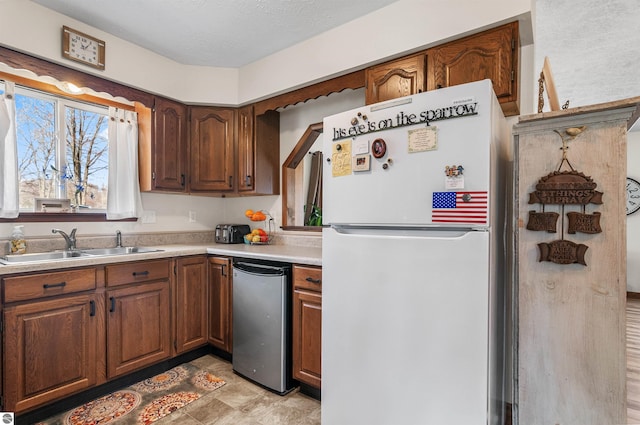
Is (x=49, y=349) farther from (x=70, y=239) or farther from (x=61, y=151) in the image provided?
(x=61, y=151)

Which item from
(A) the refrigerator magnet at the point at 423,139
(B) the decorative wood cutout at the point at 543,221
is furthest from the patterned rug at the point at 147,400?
(B) the decorative wood cutout at the point at 543,221

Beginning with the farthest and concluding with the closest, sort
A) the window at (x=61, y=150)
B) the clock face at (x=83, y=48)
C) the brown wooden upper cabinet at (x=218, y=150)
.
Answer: the brown wooden upper cabinet at (x=218, y=150), the window at (x=61, y=150), the clock face at (x=83, y=48)

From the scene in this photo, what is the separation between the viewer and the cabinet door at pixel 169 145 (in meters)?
2.73

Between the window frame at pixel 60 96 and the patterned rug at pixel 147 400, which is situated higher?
the window frame at pixel 60 96

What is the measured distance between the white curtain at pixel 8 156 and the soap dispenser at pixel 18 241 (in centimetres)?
10

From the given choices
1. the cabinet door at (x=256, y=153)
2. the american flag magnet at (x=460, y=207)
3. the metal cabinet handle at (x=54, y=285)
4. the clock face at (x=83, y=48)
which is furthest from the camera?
the cabinet door at (x=256, y=153)

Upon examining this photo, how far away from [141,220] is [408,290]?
249 centimetres

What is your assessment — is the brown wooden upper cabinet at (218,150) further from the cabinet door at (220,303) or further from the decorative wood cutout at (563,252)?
the decorative wood cutout at (563,252)

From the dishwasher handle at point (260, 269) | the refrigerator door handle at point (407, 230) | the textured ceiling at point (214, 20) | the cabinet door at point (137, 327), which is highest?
the textured ceiling at point (214, 20)

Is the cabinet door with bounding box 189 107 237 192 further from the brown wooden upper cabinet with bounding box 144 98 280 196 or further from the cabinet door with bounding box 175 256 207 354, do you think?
the cabinet door with bounding box 175 256 207 354

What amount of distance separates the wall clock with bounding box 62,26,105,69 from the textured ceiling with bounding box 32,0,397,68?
0.11 meters

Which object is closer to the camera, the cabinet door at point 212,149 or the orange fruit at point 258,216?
the cabinet door at point 212,149

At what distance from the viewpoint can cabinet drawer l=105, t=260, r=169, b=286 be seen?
6.93ft

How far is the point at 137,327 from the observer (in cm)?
224
